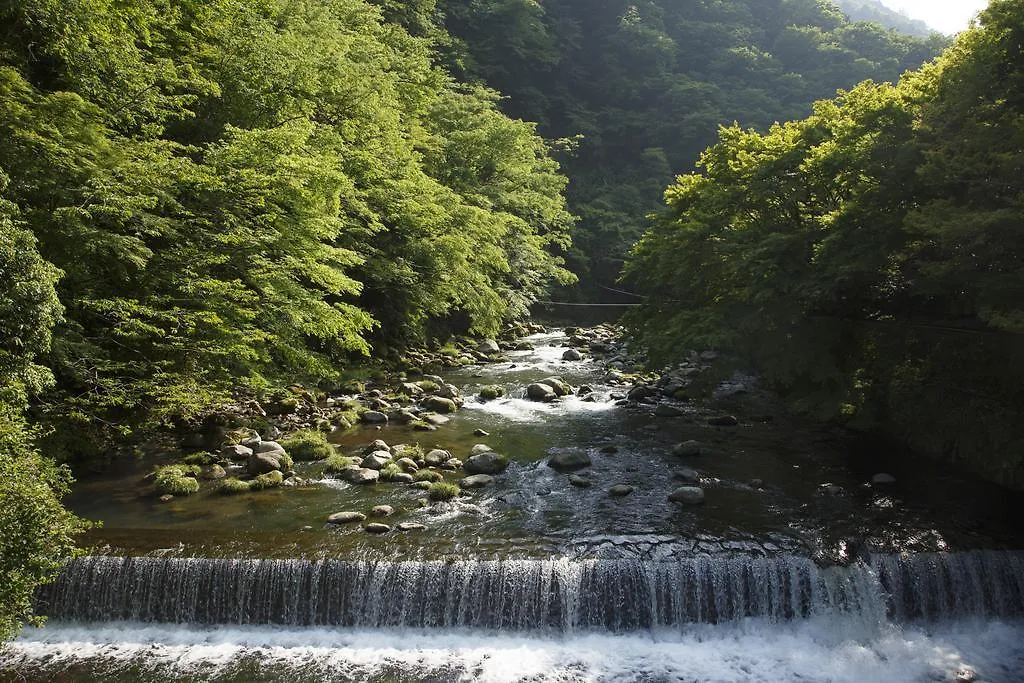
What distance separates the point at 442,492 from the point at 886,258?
9.48 m

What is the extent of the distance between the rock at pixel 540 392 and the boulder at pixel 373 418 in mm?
4671

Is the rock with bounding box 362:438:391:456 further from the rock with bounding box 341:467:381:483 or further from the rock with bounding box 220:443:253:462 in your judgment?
the rock with bounding box 220:443:253:462

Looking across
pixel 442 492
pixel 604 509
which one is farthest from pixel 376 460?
pixel 604 509

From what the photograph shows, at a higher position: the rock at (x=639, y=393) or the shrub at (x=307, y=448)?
the rock at (x=639, y=393)

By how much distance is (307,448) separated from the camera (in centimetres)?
1420

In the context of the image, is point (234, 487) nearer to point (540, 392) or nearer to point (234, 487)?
point (234, 487)

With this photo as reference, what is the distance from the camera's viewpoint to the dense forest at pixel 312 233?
10227mm

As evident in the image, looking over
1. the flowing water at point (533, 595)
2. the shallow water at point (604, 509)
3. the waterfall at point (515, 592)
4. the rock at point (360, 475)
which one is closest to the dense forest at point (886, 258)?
the shallow water at point (604, 509)

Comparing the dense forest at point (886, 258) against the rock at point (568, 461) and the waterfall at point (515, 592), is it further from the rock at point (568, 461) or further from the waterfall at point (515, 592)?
the waterfall at point (515, 592)

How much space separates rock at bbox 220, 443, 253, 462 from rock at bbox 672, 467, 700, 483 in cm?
862

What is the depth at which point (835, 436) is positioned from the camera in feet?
53.8

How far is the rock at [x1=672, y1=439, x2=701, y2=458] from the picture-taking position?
1486 cm

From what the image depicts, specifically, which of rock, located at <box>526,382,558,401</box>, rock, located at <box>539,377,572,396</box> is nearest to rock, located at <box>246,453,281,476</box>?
rock, located at <box>526,382,558,401</box>

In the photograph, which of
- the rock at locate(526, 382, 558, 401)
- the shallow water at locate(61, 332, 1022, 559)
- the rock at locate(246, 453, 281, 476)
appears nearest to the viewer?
the shallow water at locate(61, 332, 1022, 559)
